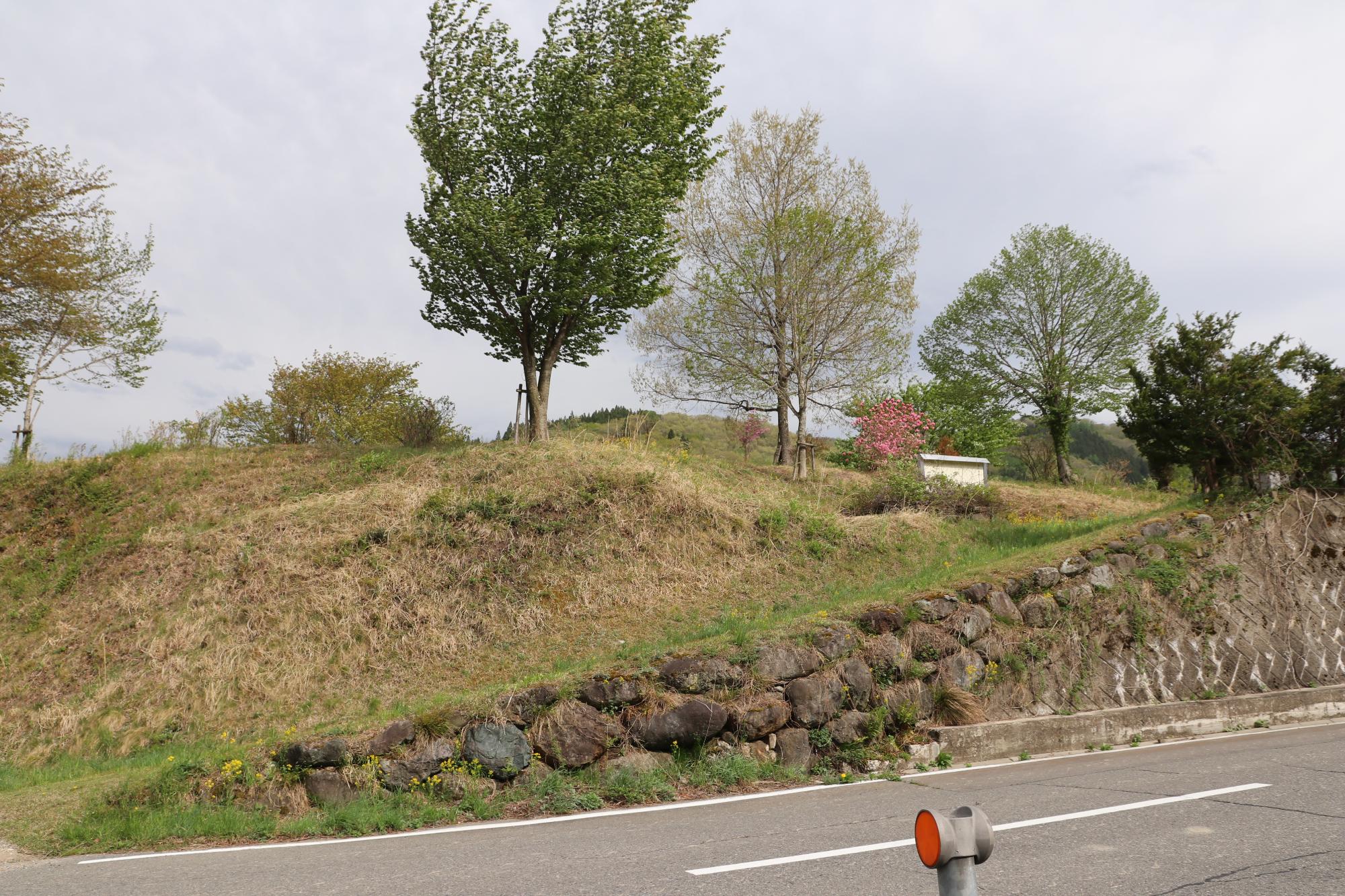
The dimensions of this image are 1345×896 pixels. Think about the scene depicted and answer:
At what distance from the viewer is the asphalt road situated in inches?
191

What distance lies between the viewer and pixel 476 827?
7098 millimetres

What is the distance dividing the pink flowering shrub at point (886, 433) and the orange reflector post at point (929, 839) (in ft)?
78.3

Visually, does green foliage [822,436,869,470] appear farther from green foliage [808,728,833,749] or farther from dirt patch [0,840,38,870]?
dirt patch [0,840,38,870]

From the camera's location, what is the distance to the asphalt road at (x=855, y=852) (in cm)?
485

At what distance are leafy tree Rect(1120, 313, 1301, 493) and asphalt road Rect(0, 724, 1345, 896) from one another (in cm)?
731

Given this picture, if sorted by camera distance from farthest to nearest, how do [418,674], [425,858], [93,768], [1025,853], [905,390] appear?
[905,390]
[418,674]
[93,768]
[425,858]
[1025,853]

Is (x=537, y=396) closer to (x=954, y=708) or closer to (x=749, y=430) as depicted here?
(x=954, y=708)

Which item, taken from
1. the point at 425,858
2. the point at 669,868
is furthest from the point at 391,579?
the point at 669,868

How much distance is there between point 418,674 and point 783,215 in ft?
57.2

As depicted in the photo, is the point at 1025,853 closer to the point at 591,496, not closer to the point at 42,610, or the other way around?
the point at 591,496

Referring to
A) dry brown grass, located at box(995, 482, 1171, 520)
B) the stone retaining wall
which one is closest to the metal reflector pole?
the stone retaining wall

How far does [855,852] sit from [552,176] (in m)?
15.7

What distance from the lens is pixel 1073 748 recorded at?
952cm

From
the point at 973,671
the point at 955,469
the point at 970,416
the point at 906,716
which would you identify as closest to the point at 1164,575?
the point at 973,671
